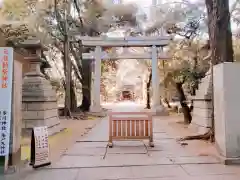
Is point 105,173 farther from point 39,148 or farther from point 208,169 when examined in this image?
point 208,169

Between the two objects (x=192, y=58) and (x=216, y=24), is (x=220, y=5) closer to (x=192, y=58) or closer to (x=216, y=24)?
(x=216, y=24)

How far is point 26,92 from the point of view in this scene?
7.59m

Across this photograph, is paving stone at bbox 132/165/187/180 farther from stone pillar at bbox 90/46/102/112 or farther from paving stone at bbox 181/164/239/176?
stone pillar at bbox 90/46/102/112

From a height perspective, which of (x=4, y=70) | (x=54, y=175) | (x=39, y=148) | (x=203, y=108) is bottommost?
(x=54, y=175)

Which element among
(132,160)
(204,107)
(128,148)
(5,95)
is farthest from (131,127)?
(5,95)

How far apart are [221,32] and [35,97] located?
210 inches

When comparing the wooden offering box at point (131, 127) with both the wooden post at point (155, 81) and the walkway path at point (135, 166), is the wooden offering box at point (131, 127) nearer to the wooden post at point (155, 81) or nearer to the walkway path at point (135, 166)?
the walkway path at point (135, 166)

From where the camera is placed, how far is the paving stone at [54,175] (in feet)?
12.5

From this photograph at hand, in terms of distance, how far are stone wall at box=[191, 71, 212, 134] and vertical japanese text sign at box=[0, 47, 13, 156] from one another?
17.8ft

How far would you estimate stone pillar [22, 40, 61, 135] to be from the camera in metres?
7.45

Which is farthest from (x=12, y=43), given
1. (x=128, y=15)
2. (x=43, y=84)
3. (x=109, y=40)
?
(x=128, y=15)

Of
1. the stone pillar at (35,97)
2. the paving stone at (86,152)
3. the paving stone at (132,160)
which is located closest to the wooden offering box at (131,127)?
the paving stone at (86,152)

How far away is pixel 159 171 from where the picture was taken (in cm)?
411

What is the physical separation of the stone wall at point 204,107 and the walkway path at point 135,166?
1947mm
